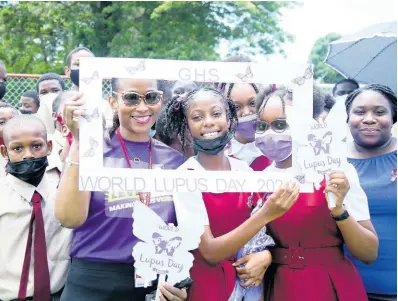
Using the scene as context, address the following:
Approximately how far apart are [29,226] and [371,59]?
4.99 m

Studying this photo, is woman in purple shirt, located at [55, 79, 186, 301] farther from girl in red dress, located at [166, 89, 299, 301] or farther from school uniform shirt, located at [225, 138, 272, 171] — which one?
school uniform shirt, located at [225, 138, 272, 171]

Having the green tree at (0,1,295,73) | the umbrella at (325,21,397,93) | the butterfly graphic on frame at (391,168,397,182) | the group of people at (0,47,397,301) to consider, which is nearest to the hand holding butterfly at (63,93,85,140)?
the group of people at (0,47,397,301)

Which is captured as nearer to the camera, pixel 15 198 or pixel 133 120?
pixel 133 120

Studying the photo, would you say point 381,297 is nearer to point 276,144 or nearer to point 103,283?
point 276,144

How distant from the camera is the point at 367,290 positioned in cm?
305

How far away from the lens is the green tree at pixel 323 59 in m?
32.7

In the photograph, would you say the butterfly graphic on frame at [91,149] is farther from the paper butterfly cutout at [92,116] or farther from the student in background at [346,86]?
the student in background at [346,86]

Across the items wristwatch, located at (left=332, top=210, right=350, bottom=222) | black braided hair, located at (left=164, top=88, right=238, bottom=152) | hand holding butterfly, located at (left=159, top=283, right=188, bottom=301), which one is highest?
black braided hair, located at (left=164, top=88, right=238, bottom=152)

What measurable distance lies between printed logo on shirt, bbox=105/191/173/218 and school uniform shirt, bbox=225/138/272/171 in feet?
1.95

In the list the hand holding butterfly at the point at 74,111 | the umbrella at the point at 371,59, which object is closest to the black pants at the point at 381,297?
the hand holding butterfly at the point at 74,111

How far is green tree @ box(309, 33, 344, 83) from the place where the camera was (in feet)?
107

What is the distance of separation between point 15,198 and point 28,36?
14.6 m

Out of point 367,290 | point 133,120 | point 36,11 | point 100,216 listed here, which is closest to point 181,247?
point 100,216

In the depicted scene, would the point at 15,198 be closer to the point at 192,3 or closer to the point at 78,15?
the point at 192,3
